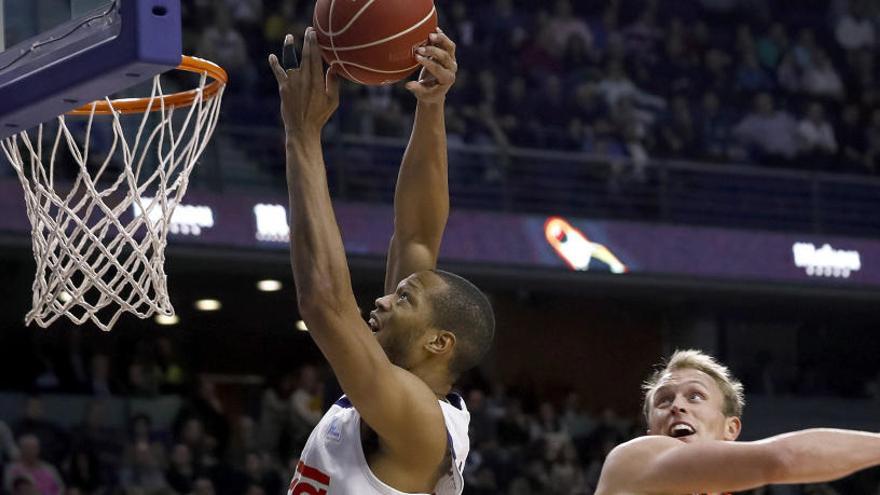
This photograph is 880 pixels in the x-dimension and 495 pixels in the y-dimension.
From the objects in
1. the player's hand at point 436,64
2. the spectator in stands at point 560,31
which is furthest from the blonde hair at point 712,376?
the spectator in stands at point 560,31

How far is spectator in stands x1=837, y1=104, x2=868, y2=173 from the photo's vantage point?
12.7 m

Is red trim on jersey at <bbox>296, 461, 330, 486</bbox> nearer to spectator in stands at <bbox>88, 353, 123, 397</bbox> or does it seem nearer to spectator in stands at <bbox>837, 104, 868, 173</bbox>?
spectator in stands at <bbox>88, 353, 123, 397</bbox>

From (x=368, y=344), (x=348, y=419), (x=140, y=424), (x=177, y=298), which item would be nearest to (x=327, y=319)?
(x=368, y=344)

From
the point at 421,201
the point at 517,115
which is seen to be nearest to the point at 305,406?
the point at 517,115

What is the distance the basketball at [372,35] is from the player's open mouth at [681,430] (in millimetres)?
996

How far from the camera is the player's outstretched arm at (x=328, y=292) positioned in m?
2.79

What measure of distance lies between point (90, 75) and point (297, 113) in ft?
1.50

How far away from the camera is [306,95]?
284cm

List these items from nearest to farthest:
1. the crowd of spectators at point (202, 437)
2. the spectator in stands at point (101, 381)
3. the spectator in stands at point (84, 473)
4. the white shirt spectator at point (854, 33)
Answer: the spectator in stands at point (84, 473), the crowd of spectators at point (202, 437), the spectator in stands at point (101, 381), the white shirt spectator at point (854, 33)

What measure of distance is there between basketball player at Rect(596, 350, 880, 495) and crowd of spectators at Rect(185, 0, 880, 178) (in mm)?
6971

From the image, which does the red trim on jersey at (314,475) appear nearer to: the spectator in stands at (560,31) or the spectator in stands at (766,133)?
the spectator in stands at (560,31)

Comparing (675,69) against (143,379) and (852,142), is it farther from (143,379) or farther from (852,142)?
(143,379)

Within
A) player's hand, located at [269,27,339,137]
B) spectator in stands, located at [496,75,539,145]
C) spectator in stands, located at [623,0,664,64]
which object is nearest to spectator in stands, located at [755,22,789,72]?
spectator in stands, located at [623,0,664,64]

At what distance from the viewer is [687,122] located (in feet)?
40.0
